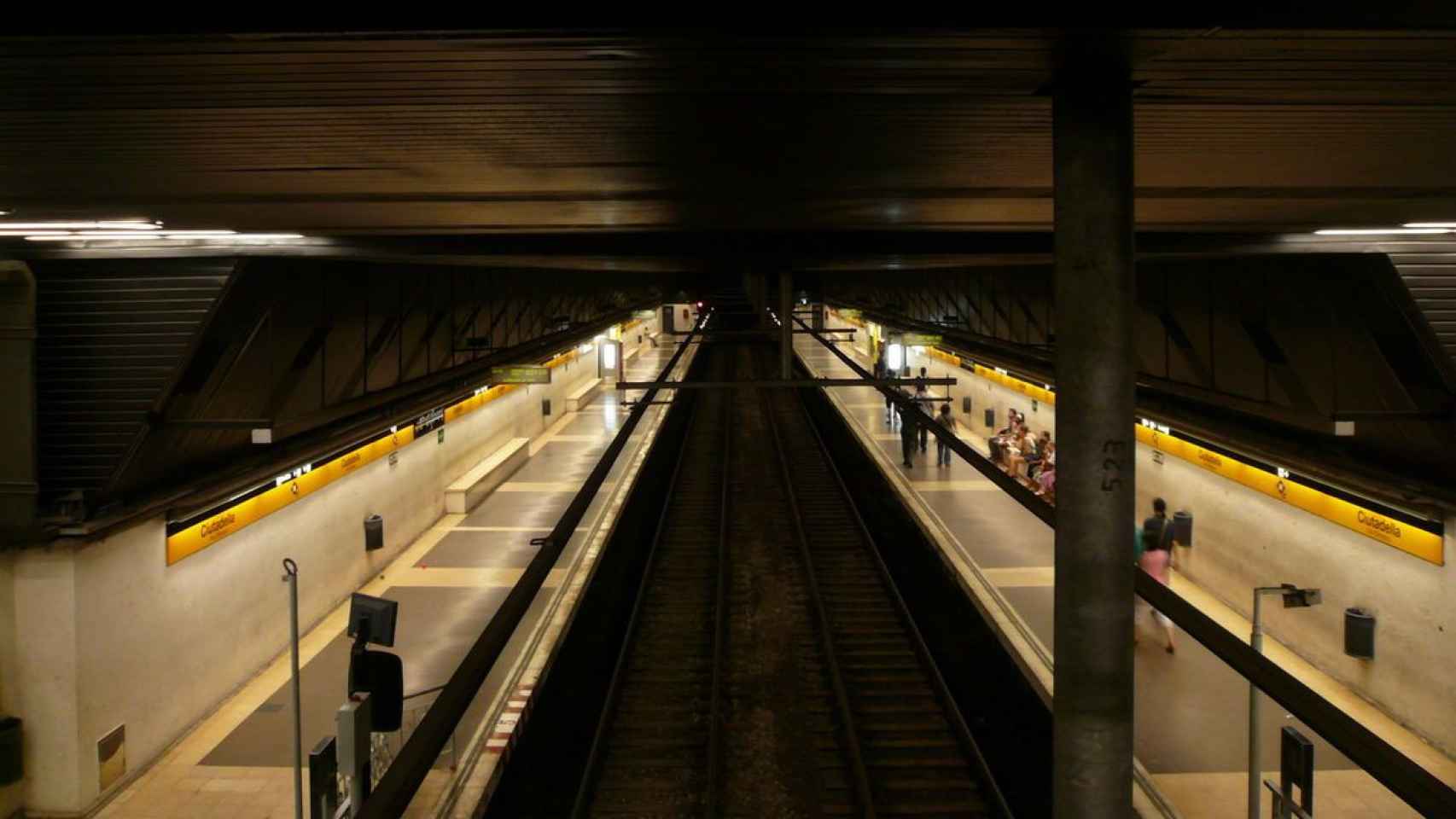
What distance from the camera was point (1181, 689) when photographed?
786 cm

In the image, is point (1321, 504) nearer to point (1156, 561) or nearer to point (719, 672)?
point (1156, 561)

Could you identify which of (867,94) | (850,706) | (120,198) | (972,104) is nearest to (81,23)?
(867,94)

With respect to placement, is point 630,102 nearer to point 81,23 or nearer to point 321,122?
point 321,122

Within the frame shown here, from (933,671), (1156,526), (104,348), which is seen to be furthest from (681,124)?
(1156,526)

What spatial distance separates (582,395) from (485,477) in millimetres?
12413

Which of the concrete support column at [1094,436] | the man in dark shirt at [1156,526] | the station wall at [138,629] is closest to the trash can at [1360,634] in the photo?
the man in dark shirt at [1156,526]

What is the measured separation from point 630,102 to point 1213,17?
6.10 ft

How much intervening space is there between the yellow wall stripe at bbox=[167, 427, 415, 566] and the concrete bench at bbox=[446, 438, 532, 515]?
277 cm

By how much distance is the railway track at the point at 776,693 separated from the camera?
6652mm

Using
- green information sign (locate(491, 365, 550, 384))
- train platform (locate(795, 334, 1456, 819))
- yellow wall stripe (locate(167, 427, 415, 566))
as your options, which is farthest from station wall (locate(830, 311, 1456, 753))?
yellow wall stripe (locate(167, 427, 415, 566))

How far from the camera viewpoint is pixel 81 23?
7.96 ft

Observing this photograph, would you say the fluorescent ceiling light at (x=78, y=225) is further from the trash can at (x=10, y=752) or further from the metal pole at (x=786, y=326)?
the metal pole at (x=786, y=326)

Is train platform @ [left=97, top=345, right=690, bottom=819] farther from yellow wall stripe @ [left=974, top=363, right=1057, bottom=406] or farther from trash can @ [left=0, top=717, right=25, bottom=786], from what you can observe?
yellow wall stripe @ [left=974, top=363, right=1057, bottom=406]

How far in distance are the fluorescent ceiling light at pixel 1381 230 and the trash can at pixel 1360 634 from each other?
10.7ft
